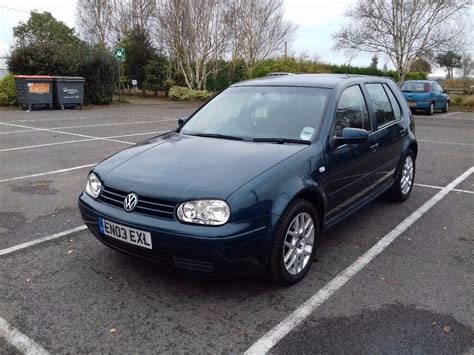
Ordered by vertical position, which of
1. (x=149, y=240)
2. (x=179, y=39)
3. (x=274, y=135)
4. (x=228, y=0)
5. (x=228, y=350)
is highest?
(x=228, y=0)

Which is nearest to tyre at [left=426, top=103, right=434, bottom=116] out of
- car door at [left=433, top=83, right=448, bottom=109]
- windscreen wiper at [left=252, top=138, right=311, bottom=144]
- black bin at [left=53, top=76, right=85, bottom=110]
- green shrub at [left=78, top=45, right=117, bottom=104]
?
car door at [left=433, top=83, right=448, bottom=109]

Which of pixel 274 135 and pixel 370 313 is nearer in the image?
pixel 370 313

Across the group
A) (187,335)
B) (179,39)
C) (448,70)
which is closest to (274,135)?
(187,335)

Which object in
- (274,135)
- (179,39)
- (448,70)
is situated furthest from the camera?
(448,70)

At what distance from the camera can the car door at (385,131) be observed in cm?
471

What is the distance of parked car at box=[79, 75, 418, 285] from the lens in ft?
9.59

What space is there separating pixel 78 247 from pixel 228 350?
206 centimetres

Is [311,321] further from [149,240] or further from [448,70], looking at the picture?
[448,70]

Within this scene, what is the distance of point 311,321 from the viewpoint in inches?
116

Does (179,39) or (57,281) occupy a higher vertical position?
(179,39)

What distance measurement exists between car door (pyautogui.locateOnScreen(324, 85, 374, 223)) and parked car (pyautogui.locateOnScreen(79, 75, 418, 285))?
11 millimetres

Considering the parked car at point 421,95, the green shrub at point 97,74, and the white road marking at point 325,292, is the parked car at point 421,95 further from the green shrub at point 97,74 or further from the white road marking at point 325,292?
the white road marking at point 325,292

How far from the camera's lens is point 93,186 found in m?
3.54

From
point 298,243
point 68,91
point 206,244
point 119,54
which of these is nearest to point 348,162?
point 298,243
